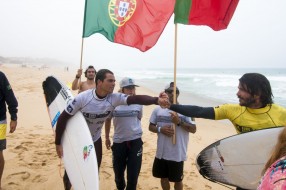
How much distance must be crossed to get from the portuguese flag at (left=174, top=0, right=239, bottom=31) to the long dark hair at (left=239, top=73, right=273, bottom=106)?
1871 mm

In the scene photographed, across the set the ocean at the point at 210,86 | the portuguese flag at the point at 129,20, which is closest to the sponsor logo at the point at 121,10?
Result: the portuguese flag at the point at 129,20

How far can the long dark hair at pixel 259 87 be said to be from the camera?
2582 mm

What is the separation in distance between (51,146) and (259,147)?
494 centimetres

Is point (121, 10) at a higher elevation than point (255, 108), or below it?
higher

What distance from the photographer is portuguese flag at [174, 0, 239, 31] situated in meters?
4.14

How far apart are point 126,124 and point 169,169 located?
2.89 ft

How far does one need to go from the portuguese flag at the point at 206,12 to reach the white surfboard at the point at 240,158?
7.01 ft

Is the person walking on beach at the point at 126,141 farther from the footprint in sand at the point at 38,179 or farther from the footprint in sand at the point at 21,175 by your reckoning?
the footprint in sand at the point at 21,175

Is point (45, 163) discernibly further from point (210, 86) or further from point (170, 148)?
point (210, 86)

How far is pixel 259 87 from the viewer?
2.59 meters

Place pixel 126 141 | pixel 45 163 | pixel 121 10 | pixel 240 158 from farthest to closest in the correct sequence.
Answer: pixel 45 163 → pixel 121 10 → pixel 126 141 → pixel 240 158

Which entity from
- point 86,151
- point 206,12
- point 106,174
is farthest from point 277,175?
point 106,174

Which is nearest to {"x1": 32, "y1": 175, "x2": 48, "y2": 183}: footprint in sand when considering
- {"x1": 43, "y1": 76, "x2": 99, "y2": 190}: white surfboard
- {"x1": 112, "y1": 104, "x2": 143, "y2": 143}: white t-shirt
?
{"x1": 43, "y1": 76, "x2": 99, "y2": 190}: white surfboard

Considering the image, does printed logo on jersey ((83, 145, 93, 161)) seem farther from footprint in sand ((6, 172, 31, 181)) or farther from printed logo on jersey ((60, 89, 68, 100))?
footprint in sand ((6, 172, 31, 181))
